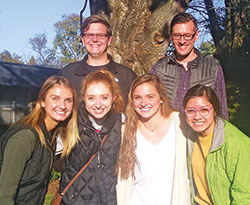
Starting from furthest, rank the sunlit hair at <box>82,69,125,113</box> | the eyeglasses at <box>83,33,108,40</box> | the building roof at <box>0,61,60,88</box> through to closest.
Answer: the building roof at <box>0,61,60,88</box> → the eyeglasses at <box>83,33,108,40</box> → the sunlit hair at <box>82,69,125,113</box>

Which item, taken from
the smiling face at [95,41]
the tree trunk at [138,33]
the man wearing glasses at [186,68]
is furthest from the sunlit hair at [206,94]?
the tree trunk at [138,33]

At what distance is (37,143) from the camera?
287 centimetres

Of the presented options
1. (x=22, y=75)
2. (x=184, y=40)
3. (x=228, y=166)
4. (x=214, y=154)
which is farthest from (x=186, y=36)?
(x=22, y=75)

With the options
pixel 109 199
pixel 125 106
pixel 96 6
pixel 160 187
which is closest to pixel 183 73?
pixel 125 106

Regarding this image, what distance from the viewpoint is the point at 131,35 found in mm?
5375

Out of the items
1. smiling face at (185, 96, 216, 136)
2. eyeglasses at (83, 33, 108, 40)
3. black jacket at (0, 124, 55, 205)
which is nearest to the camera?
black jacket at (0, 124, 55, 205)

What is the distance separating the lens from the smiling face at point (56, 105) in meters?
3.15

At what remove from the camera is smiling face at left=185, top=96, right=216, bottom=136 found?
9.69ft

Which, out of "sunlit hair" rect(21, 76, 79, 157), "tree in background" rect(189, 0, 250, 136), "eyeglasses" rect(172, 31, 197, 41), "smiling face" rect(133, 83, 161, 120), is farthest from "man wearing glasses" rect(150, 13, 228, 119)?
"tree in background" rect(189, 0, 250, 136)

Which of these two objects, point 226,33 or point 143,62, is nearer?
point 143,62

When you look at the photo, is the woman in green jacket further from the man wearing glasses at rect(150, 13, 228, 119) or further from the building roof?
the building roof

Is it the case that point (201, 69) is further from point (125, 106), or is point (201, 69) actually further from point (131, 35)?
point (131, 35)

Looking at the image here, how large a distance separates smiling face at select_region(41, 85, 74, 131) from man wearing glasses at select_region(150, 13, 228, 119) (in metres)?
1.21

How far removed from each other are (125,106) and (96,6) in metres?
2.97
